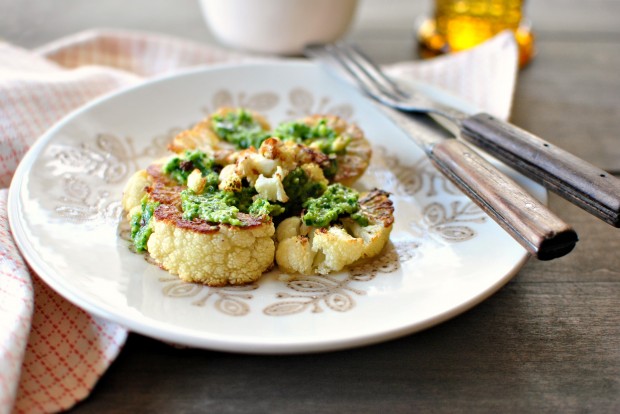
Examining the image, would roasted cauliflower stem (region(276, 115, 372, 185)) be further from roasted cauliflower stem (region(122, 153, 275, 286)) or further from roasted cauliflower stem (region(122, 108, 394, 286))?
roasted cauliflower stem (region(122, 153, 275, 286))

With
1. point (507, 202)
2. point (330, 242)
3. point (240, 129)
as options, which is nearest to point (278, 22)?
point (240, 129)

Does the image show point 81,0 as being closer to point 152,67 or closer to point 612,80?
point 152,67

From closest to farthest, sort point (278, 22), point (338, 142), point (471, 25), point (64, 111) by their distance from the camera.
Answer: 1. point (338, 142)
2. point (64, 111)
3. point (278, 22)
4. point (471, 25)

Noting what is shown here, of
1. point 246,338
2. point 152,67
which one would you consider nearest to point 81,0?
point 152,67

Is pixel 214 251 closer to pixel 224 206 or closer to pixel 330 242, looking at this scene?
pixel 224 206

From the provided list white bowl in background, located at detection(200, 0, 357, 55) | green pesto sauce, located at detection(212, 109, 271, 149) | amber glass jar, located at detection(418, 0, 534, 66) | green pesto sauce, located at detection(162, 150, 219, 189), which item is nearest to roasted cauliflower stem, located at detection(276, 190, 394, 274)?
green pesto sauce, located at detection(162, 150, 219, 189)

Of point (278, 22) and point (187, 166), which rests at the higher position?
point (278, 22)

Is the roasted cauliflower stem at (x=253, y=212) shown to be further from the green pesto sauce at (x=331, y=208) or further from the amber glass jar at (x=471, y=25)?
the amber glass jar at (x=471, y=25)
